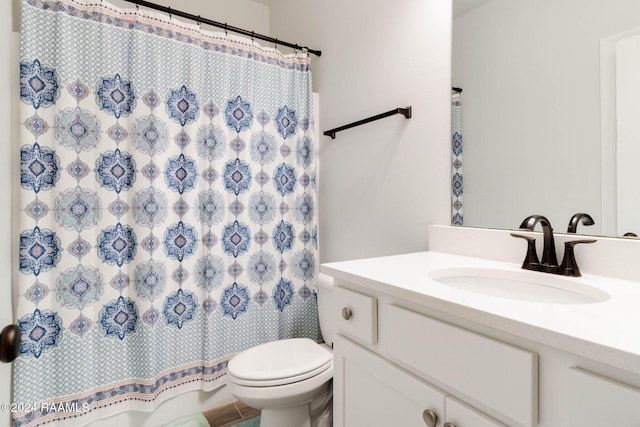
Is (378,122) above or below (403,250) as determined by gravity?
above

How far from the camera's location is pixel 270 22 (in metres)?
2.55

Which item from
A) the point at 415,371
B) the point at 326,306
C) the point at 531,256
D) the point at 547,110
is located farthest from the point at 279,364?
the point at 547,110

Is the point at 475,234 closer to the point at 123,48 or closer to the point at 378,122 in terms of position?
the point at 378,122

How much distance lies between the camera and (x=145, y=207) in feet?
4.74

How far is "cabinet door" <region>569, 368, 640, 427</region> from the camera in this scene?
43 centimetres

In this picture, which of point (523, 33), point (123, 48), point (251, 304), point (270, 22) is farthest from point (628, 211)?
point (270, 22)

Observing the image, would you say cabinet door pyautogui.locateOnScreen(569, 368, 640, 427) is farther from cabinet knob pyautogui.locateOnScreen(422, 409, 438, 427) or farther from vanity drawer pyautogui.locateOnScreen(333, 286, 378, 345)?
vanity drawer pyautogui.locateOnScreen(333, 286, 378, 345)

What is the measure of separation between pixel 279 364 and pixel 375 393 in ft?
1.95

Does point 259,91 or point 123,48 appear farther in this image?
point 259,91

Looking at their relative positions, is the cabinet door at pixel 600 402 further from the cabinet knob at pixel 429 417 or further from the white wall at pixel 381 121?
the white wall at pixel 381 121

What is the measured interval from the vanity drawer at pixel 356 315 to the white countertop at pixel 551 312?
0.04 m

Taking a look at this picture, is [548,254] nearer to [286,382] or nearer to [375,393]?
[375,393]

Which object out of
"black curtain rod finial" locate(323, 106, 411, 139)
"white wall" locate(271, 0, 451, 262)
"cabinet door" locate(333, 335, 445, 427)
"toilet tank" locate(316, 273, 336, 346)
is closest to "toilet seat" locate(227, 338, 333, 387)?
"toilet tank" locate(316, 273, 336, 346)

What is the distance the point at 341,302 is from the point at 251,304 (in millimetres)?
904
